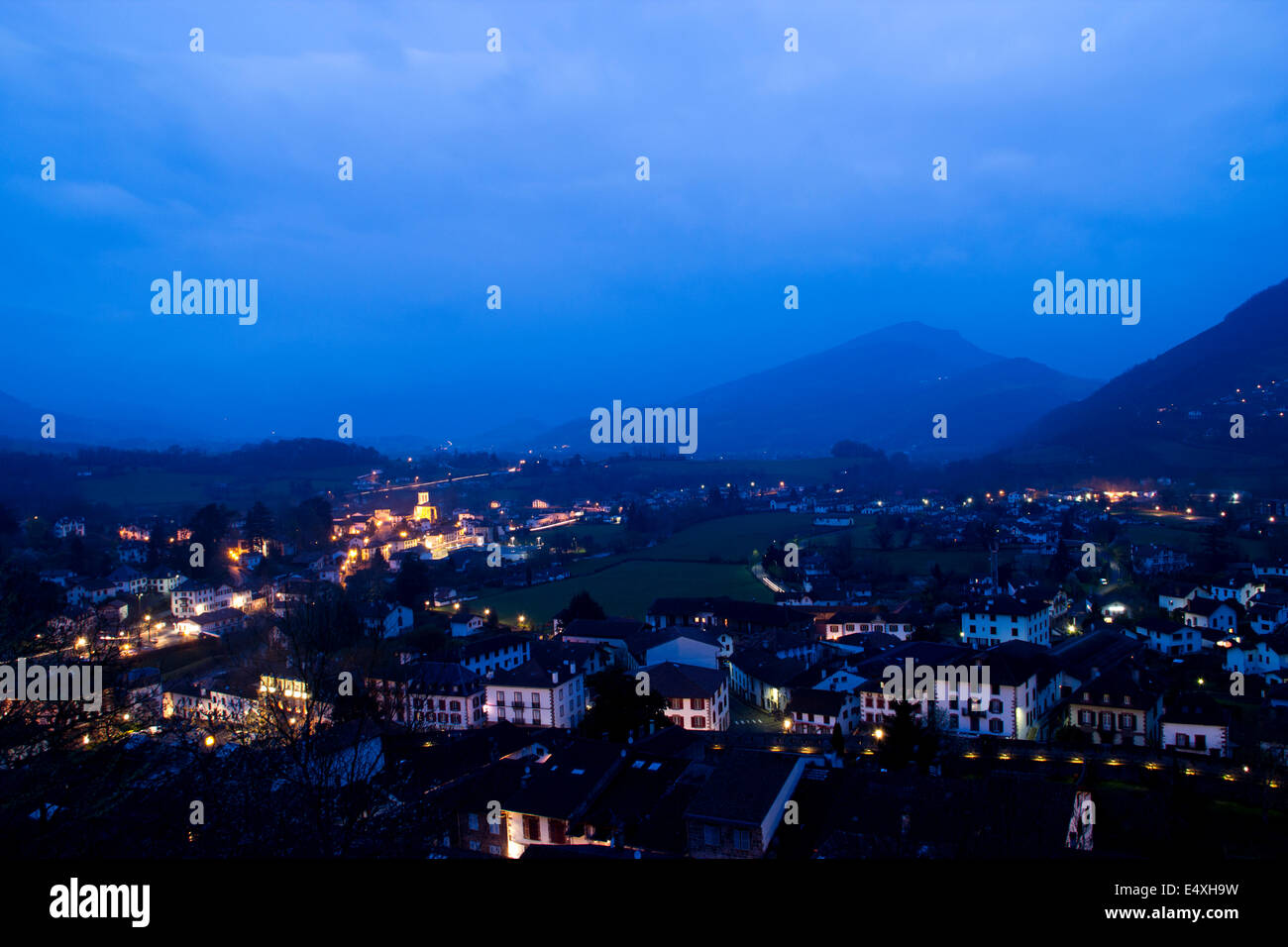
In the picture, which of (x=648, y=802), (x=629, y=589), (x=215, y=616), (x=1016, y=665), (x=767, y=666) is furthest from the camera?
(x=629, y=589)

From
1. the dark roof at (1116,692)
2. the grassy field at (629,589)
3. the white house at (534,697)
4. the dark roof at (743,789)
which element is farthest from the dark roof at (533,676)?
the dark roof at (1116,692)

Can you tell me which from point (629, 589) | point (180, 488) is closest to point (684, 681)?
point (629, 589)

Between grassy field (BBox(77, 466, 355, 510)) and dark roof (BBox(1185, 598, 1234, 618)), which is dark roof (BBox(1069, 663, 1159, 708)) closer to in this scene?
dark roof (BBox(1185, 598, 1234, 618))

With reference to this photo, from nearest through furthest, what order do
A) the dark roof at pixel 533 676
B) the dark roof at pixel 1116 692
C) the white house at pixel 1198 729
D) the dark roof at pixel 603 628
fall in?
1. the white house at pixel 1198 729
2. the dark roof at pixel 1116 692
3. the dark roof at pixel 533 676
4. the dark roof at pixel 603 628

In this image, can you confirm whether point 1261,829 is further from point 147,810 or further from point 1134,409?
point 1134,409

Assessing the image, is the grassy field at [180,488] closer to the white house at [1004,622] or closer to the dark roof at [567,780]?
the dark roof at [567,780]

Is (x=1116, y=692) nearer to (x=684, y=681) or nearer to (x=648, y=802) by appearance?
(x=684, y=681)

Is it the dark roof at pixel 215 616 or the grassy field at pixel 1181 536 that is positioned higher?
the grassy field at pixel 1181 536

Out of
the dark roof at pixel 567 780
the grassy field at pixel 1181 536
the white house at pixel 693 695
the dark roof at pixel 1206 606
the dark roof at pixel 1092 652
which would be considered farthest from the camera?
the grassy field at pixel 1181 536

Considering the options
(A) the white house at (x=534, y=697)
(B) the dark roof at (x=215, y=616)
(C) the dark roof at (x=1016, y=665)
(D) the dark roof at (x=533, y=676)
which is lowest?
(A) the white house at (x=534, y=697)
